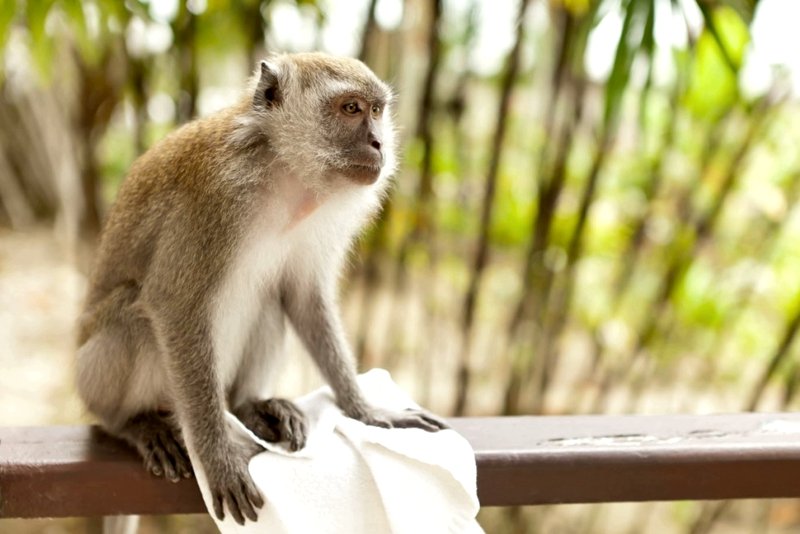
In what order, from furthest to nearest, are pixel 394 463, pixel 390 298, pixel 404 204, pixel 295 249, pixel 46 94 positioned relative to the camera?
pixel 46 94 < pixel 390 298 < pixel 404 204 < pixel 295 249 < pixel 394 463

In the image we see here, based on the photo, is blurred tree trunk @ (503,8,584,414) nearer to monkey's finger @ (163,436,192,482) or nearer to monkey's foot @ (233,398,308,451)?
monkey's foot @ (233,398,308,451)

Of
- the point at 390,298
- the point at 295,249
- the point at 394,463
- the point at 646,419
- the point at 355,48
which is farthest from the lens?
the point at 390,298

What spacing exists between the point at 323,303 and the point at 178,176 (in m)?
0.57

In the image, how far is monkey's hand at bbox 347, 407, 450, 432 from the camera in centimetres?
227

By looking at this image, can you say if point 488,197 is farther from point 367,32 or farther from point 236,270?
point 236,270

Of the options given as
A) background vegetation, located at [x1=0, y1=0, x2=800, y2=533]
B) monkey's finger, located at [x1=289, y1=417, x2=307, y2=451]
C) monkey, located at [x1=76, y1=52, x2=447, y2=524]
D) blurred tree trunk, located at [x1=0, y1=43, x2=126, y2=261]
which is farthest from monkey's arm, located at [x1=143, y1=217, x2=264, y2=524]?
blurred tree trunk, located at [x1=0, y1=43, x2=126, y2=261]

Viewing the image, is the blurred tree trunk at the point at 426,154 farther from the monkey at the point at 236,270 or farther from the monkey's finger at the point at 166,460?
the monkey's finger at the point at 166,460

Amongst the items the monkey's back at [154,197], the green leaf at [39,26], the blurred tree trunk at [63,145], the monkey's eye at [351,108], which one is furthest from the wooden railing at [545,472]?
the blurred tree trunk at [63,145]

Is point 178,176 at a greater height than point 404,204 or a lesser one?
greater

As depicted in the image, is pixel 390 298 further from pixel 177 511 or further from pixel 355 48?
pixel 177 511

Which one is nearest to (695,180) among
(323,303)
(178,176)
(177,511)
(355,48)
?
(355,48)

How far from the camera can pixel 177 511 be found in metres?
2.08

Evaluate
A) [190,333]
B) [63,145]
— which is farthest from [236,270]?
[63,145]

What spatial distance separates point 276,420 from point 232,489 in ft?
1.18
